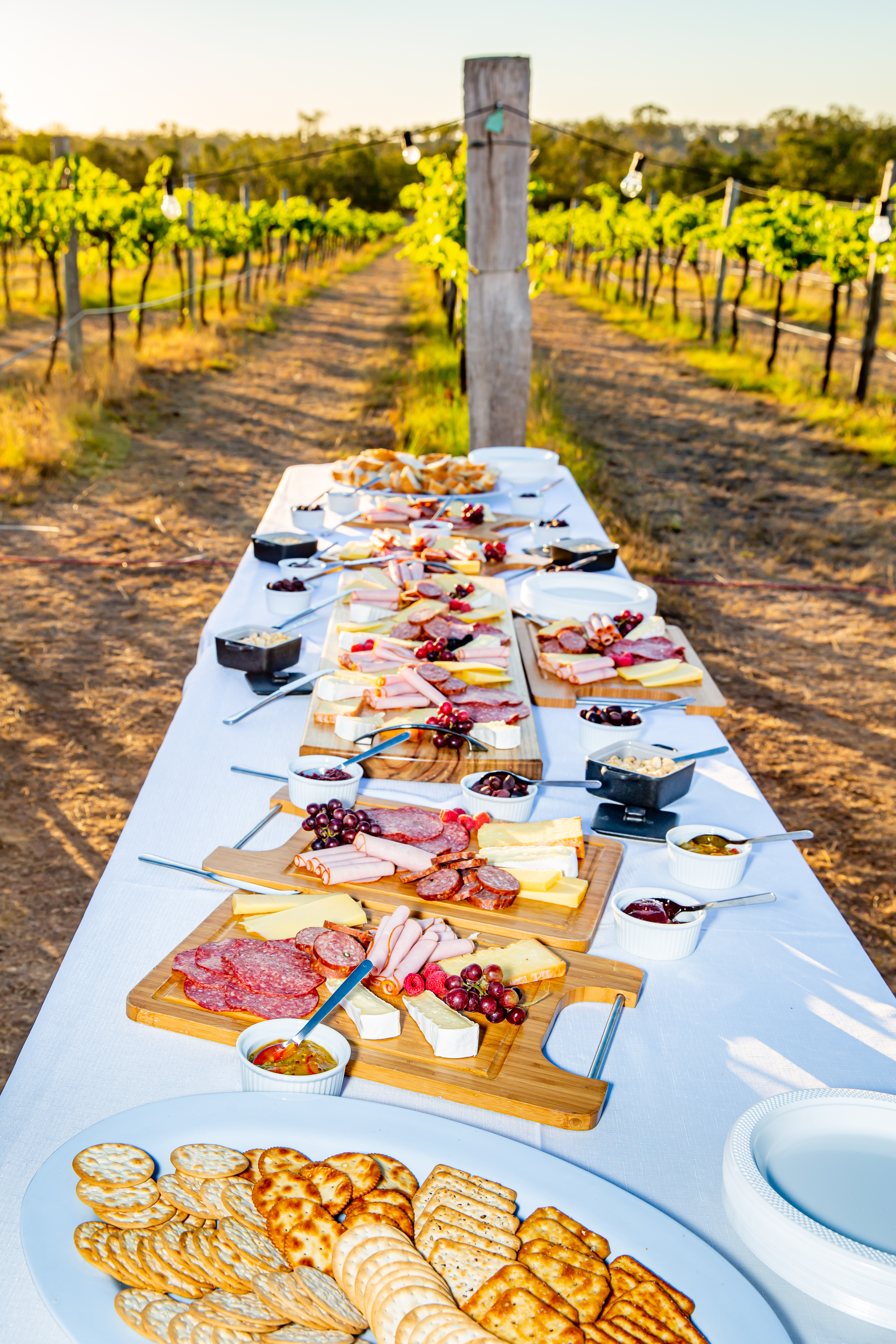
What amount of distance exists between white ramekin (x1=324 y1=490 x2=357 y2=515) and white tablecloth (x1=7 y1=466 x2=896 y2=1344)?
2098 mm

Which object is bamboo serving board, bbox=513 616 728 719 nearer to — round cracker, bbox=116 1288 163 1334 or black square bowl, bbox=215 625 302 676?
black square bowl, bbox=215 625 302 676

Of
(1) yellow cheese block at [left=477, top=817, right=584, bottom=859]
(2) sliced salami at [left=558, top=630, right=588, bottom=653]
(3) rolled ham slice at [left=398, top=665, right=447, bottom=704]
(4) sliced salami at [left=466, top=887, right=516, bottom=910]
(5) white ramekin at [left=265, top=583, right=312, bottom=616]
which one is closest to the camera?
(4) sliced salami at [left=466, top=887, right=516, bottom=910]

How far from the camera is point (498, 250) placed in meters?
5.16

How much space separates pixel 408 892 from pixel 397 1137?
532 mm

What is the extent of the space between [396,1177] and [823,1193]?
43 centimetres

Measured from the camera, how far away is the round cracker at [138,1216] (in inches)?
36.1

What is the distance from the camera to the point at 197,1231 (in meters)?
0.93

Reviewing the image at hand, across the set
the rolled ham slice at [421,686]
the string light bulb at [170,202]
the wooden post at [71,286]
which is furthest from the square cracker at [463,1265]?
the wooden post at [71,286]

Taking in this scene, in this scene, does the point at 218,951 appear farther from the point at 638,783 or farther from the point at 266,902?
the point at 638,783

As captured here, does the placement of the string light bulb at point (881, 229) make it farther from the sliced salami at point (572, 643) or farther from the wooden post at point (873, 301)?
the sliced salami at point (572, 643)

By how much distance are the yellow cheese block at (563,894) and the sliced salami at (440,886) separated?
10cm

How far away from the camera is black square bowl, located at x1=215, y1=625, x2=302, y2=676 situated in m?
2.40

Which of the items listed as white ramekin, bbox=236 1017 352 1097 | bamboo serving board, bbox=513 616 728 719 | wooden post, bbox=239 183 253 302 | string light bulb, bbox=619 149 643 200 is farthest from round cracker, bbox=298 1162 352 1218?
wooden post, bbox=239 183 253 302

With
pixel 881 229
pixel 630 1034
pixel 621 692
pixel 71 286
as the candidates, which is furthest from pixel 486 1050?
pixel 71 286
